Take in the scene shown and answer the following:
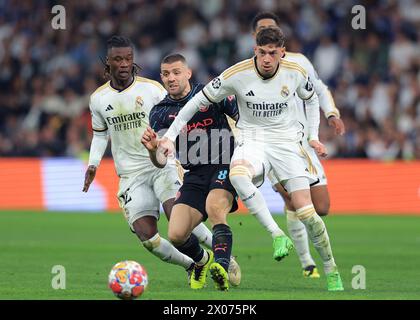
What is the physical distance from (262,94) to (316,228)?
1.36m

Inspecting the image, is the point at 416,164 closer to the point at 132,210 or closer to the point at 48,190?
the point at 48,190

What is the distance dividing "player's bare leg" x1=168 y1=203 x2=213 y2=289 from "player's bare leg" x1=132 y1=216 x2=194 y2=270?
0.58 feet

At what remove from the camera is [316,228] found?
10164 mm

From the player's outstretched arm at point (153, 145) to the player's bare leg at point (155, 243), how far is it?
3.21 ft

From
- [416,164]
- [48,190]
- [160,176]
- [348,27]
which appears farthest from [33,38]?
[160,176]

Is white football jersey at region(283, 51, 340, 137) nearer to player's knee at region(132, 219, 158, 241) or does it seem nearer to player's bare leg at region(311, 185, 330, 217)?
player's bare leg at region(311, 185, 330, 217)

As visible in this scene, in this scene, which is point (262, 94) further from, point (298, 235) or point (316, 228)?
point (298, 235)

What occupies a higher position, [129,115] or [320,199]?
[129,115]

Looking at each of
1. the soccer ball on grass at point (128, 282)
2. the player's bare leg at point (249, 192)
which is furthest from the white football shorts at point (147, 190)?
the soccer ball on grass at point (128, 282)

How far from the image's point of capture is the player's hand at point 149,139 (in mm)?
9930

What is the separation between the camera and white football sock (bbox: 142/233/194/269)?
11062 mm

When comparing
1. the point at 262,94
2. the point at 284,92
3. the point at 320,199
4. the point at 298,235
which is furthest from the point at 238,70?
the point at 298,235

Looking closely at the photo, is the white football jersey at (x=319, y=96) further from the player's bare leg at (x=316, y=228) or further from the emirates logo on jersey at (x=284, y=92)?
the player's bare leg at (x=316, y=228)

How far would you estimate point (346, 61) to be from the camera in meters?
23.8
